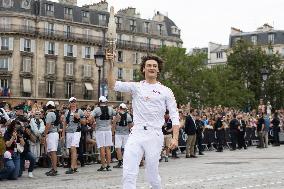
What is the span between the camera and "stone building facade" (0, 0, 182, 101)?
72.7m

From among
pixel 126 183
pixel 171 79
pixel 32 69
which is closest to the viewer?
pixel 126 183

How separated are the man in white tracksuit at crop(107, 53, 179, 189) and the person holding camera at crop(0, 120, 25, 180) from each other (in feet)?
22.9

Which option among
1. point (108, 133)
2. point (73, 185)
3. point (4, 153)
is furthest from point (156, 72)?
point (108, 133)

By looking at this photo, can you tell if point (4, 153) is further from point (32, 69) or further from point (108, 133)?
point (32, 69)

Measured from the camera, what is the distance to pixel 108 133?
17.0 metres

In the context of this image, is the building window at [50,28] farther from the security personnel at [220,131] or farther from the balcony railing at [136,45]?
the security personnel at [220,131]

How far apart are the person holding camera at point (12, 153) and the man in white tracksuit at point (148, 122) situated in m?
6.98

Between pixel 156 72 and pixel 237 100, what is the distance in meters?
70.2

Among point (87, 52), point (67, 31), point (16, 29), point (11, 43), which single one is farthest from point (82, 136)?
point (87, 52)

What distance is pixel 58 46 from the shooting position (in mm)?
77188

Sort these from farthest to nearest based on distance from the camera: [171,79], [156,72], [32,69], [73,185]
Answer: [171,79], [32,69], [73,185], [156,72]

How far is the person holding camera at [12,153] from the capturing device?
1464 centimetres

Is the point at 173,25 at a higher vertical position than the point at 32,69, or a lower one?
higher

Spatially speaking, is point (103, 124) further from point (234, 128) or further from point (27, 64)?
point (27, 64)
